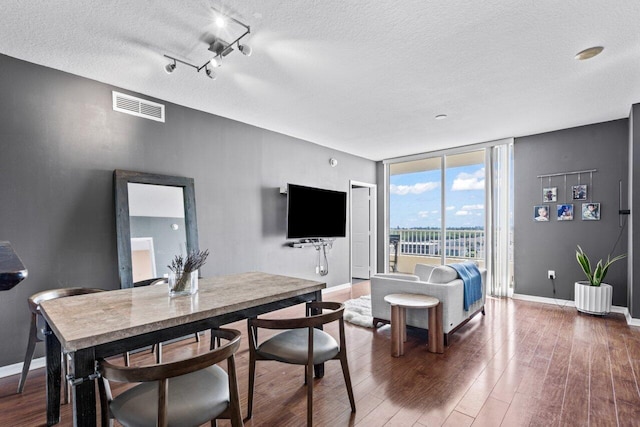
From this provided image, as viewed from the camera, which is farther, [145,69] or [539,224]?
[539,224]

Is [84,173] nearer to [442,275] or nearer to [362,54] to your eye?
[362,54]

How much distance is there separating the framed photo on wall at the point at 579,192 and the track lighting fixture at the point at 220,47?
16.0ft

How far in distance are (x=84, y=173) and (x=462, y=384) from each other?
3.81 m

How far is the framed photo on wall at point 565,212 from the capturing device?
15.1 feet

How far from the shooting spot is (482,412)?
204cm

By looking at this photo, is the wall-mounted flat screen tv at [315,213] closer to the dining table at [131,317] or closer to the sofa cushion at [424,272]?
the sofa cushion at [424,272]

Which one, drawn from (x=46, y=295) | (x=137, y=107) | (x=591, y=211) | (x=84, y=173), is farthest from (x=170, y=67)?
(x=591, y=211)

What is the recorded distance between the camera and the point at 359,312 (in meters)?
4.22

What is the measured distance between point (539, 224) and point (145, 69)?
563cm

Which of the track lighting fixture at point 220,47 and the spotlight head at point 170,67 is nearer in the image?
the track lighting fixture at point 220,47

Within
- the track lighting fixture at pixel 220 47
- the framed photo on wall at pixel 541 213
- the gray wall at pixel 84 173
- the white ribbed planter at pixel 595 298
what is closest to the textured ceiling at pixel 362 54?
the track lighting fixture at pixel 220 47

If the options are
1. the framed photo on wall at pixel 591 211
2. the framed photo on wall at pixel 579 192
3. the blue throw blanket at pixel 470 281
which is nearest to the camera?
the blue throw blanket at pixel 470 281

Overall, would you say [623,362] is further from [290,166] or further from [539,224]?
[290,166]

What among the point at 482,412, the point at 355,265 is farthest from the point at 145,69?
the point at 355,265
